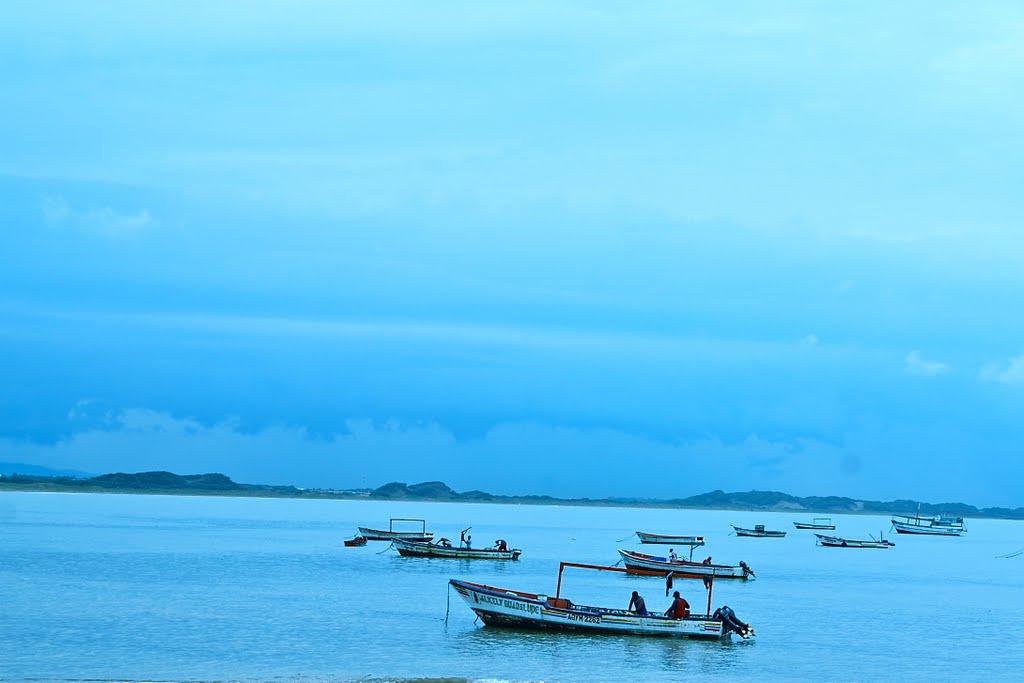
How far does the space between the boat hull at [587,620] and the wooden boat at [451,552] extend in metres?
37.2

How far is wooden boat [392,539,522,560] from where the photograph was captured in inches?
3223

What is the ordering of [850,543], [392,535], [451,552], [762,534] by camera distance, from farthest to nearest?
1. [762,534]
2. [850,543]
3. [392,535]
4. [451,552]

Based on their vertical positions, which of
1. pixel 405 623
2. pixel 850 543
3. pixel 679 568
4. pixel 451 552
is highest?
pixel 850 543

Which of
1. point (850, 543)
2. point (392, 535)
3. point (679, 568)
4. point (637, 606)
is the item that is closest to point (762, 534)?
point (850, 543)

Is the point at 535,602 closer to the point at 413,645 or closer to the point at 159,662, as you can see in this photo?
the point at 413,645

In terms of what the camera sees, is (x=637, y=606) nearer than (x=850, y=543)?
Yes

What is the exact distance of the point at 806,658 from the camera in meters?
42.5

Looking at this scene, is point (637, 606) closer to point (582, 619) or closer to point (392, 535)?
point (582, 619)

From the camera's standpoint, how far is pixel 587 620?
143ft

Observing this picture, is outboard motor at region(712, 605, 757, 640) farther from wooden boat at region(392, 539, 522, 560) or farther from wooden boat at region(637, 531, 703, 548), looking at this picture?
wooden boat at region(637, 531, 703, 548)

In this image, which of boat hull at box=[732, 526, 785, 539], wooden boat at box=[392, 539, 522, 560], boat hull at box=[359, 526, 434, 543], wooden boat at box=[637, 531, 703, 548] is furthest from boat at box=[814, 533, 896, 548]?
wooden boat at box=[392, 539, 522, 560]

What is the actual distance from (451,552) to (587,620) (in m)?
40.7

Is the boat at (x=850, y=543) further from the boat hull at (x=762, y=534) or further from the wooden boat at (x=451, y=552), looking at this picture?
the wooden boat at (x=451, y=552)

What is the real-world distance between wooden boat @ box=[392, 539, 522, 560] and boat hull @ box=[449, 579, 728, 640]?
37202mm
